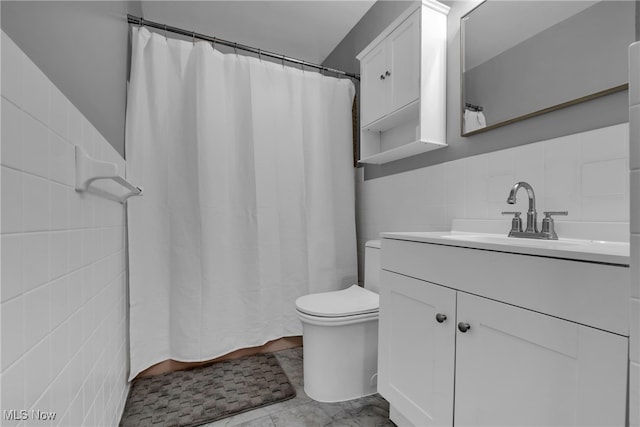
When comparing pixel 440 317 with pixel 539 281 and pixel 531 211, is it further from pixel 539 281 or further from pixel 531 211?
pixel 531 211

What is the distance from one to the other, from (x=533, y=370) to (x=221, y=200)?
1.61 meters

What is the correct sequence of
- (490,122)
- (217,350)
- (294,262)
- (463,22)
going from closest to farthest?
(490,122) → (463,22) → (217,350) → (294,262)

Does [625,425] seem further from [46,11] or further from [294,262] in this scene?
[294,262]

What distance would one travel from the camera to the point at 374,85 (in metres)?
1.86

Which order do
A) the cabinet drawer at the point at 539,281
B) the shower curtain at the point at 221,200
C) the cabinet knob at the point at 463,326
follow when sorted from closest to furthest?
the cabinet drawer at the point at 539,281 < the cabinet knob at the point at 463,326 < the shower curtain at the point at 221,200

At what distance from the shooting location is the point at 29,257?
537 mm

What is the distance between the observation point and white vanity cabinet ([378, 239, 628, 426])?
61 centimetres

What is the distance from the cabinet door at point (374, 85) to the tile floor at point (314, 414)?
61.8 inches

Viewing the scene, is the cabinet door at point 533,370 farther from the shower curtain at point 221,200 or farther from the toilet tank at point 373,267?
the shower curtain at point 221,200

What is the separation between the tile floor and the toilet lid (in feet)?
1.45

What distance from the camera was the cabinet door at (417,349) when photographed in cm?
96

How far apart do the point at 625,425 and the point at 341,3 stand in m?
2.43

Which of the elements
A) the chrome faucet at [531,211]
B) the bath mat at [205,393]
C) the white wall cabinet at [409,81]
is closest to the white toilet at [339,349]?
A: the bath mat at [205,393]

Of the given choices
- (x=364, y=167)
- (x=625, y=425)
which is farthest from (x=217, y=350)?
(x=625, y=425)
